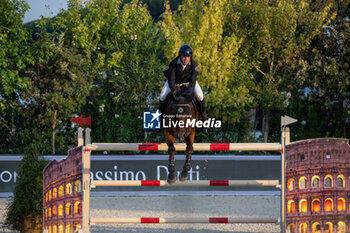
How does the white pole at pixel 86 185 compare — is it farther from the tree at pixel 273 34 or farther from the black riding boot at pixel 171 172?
the tree at pixel 273 34

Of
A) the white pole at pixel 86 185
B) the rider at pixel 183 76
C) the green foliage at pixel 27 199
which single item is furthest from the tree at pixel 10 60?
the rider at pixel 183 76

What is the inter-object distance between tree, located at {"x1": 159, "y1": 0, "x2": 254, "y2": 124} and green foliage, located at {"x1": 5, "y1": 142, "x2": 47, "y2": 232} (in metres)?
9.29

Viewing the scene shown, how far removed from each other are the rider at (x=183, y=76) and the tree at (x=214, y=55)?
10.1 meters

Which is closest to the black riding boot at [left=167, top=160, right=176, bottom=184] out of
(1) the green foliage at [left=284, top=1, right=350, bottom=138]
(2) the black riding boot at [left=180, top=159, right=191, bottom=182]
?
(2) the black riding boot at [left=180, top=159, right=191, bottom=182]

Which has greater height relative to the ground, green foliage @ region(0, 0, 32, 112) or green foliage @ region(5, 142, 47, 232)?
green foliage @ region(0, 0, 32, 112)

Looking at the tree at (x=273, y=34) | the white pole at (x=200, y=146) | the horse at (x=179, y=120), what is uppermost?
the tree at (x=273, y=34)

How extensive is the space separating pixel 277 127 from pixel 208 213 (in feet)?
29.3

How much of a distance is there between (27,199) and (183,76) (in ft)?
13.4

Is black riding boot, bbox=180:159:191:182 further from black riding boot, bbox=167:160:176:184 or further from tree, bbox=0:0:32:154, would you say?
tree, bbox=0:0:32:154

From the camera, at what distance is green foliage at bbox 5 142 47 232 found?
9.36 metres

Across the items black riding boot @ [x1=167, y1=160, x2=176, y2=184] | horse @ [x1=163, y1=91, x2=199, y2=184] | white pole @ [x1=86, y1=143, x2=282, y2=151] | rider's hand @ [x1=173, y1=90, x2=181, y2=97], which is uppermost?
rider's hand @ [x1=173, y1=90, x2=181, y2=97]

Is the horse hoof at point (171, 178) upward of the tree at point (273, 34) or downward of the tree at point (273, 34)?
downward

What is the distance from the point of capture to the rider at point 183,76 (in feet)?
24.2

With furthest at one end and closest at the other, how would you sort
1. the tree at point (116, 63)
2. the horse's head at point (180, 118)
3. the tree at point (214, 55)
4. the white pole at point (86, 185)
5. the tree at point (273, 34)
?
the tree at point (273, 34) → the tree at point (116, 63) → the tree at point (214, 55) → the white pole at point (86, 185) → the horse's head at point (180, 118)
